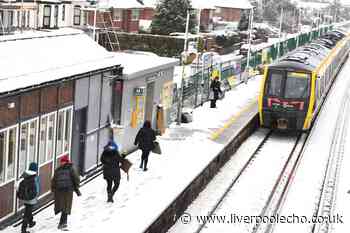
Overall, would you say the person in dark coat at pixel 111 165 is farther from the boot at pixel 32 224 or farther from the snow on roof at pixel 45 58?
the boot at pixel 32 224

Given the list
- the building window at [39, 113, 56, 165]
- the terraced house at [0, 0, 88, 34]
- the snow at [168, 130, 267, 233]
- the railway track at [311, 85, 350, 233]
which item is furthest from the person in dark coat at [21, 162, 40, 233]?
the terraced house at [0, 0, 88, 34]

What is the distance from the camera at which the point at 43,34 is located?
16.4m

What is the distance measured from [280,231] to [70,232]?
Answer: 4.81 meters

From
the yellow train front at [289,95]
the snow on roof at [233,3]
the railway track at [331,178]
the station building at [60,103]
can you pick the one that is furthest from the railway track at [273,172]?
the snow on roof at [233,3]

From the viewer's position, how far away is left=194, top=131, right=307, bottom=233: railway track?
16.7m

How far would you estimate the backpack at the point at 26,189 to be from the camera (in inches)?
491

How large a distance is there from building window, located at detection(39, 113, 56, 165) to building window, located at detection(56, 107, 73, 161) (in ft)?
0.97

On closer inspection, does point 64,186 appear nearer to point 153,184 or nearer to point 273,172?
point 153,184

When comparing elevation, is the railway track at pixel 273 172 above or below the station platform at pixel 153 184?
below

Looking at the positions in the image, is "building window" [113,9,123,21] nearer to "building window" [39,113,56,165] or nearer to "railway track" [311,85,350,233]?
"railway track" [311,85,350,233]

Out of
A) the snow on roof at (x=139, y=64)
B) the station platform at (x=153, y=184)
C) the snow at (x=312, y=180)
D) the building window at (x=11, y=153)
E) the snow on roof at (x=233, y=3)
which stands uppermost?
the snow on roof at (x=233, y=3)

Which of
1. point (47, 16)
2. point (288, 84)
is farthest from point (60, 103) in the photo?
point (47, 16)

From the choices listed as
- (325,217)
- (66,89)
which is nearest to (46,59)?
(66,89)

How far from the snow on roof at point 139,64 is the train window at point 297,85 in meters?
4.68
